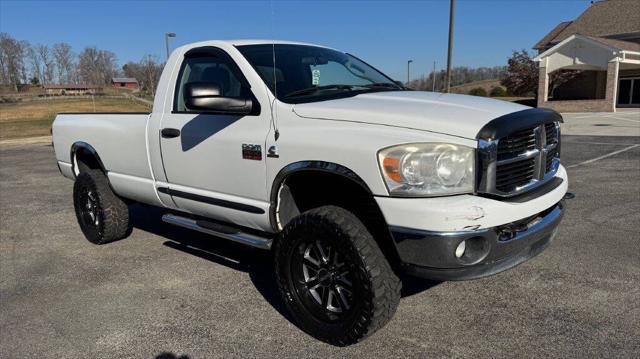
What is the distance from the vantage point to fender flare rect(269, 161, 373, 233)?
9.99 ft

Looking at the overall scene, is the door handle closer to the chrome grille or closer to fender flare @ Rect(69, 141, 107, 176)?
fender flare @ Rect(69, 141, 107, 176)

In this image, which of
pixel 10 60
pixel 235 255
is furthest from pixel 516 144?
pixel 10 60

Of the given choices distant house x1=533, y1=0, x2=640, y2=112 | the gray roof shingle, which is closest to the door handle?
distant house x1=533, y1=0, x2=640, y2=112

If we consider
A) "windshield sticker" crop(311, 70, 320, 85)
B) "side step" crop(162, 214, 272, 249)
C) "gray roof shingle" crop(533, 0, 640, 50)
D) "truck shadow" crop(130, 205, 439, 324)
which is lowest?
"truck shadow" crop(130, 205, 439, 324)

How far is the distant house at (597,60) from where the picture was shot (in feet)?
95.5

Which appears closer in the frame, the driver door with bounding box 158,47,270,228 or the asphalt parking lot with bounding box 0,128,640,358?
the asphalt parking lot with bounding box 0,128,640,358

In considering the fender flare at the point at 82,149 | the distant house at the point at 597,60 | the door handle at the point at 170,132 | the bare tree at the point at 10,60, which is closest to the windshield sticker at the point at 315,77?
the door handle at the point at 170,132

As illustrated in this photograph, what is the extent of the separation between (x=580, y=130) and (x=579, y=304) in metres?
16.3

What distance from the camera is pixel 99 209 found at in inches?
216

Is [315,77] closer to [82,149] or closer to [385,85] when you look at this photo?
[385,85]

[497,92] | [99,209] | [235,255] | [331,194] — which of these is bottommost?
[235,255]

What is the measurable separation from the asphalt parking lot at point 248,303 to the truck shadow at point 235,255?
0.07 feet

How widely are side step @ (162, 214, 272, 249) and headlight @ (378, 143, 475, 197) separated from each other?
129 cm

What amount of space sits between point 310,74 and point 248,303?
189 cm
